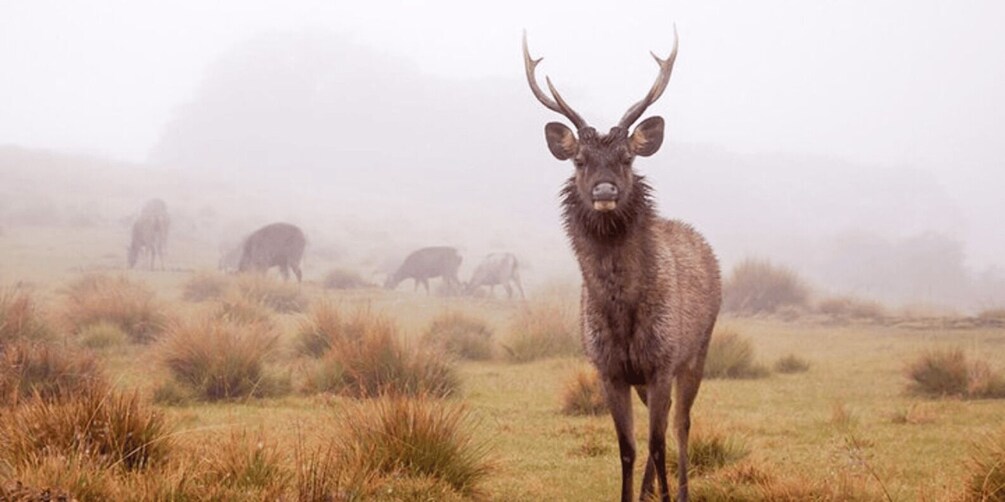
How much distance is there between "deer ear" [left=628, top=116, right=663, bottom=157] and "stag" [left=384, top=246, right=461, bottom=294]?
1016 inches

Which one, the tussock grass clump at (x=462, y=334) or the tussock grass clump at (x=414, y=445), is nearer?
the tussock grass clump at (x=414, y=445)

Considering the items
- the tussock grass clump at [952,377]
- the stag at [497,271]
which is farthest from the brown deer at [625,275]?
the stag at [497,271]

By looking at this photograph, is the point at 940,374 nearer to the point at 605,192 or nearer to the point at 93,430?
the point at 605,192

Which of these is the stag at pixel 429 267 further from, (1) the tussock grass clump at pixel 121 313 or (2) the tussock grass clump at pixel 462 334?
(1) the tussock grass clump at pixel 121 313

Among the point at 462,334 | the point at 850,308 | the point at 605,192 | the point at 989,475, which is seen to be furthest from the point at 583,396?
the point at 850,308

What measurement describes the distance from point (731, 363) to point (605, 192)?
372 inches

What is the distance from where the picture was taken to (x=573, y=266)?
2400 inches

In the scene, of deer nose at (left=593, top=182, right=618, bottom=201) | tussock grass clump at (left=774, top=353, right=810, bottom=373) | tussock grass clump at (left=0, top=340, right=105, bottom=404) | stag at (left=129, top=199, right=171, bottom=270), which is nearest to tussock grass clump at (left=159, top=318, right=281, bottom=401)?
tussock grass clump at (left=0, top=340, right=105, bottom=404)

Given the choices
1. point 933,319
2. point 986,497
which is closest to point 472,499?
point 986,497

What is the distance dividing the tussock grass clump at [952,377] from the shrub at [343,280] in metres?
19.1

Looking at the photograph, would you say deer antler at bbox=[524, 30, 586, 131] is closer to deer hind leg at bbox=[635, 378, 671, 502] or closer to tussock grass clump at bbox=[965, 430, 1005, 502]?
deer hind leg at bbox=[635, 378, 671, 502]

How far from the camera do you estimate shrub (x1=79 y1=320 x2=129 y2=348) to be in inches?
567

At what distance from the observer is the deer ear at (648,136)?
6.31 metres

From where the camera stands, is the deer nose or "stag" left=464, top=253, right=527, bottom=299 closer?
the deer nose
